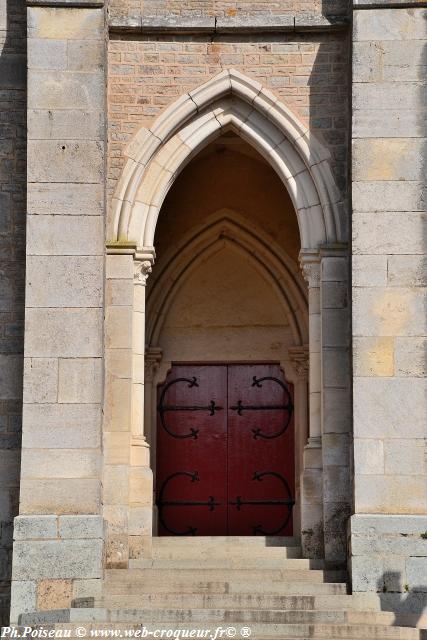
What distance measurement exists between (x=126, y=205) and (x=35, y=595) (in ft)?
11.4

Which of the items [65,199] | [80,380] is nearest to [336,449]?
[80,380]

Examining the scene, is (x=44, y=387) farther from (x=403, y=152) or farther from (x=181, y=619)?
(x=403, y=152)

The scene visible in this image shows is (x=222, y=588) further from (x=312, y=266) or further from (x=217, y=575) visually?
(x=312, y=266)

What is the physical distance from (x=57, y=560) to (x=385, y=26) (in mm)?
5265

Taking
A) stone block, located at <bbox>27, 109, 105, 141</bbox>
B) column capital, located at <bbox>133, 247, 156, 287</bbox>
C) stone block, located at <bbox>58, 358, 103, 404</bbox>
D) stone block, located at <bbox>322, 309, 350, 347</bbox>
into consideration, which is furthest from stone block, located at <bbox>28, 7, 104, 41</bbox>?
stone block, located at <bbox>322, 309, 350, 347</bbox>

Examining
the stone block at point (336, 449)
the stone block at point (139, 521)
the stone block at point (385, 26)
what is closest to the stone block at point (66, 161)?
the stone block at point (385, 26)

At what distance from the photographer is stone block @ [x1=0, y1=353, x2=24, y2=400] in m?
13.5

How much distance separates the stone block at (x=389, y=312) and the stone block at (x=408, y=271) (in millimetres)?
61

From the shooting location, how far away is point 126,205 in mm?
13719

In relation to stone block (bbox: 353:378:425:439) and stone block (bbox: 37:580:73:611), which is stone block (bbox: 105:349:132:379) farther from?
stone block (bbox: 353:378:425:439)

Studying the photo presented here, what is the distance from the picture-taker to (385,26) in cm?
1338

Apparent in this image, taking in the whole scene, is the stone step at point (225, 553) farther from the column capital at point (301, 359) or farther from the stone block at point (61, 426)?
the column capital at point (301, 359)

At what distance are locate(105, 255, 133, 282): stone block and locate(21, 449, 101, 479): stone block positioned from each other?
164 centimetres

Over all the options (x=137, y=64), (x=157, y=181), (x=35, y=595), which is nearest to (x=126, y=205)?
(x=157, y=181)
